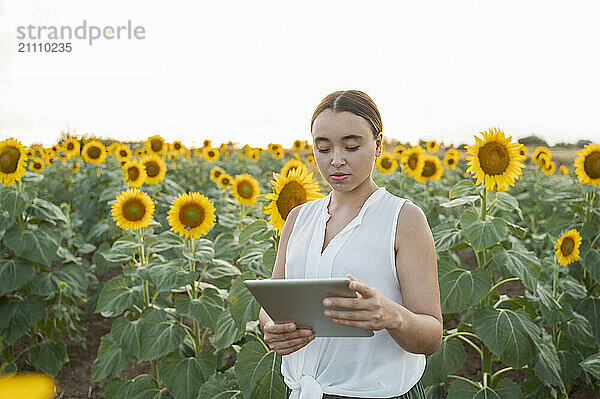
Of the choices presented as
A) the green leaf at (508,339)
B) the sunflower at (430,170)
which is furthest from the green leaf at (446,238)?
the sunflower at (430,170)

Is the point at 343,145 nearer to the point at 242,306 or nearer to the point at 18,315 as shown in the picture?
the point at 242,306

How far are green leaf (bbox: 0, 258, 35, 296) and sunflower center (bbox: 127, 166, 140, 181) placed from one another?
96cm

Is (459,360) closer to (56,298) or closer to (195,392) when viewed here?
(195,392)

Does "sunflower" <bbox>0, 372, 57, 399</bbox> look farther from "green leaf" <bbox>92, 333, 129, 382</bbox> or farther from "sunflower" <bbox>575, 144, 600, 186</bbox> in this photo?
"sunflower" <bbox>575, 144, 600, 186</bbox>

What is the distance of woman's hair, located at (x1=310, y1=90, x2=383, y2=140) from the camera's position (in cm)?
154

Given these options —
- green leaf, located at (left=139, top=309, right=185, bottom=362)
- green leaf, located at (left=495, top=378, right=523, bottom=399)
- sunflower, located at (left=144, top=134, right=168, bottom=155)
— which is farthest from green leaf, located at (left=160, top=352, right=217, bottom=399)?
sunflower, located at (left=144, top=134, right=168, bottom=155)

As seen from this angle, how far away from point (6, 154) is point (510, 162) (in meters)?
3.05

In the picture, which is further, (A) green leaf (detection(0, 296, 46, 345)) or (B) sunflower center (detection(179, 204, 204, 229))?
(A) green leaf (detection(0, 296, 46, 345))

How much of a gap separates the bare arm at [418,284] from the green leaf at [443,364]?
144cm

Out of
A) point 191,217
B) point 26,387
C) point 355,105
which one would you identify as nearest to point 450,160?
point 191,217

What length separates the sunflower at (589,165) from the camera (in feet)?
12.8

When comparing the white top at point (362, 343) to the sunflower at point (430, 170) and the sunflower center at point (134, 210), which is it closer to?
the sunflower center at point (134, 210)

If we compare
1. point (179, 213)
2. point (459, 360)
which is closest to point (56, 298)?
point (179, 213)

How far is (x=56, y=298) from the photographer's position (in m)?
4.44
